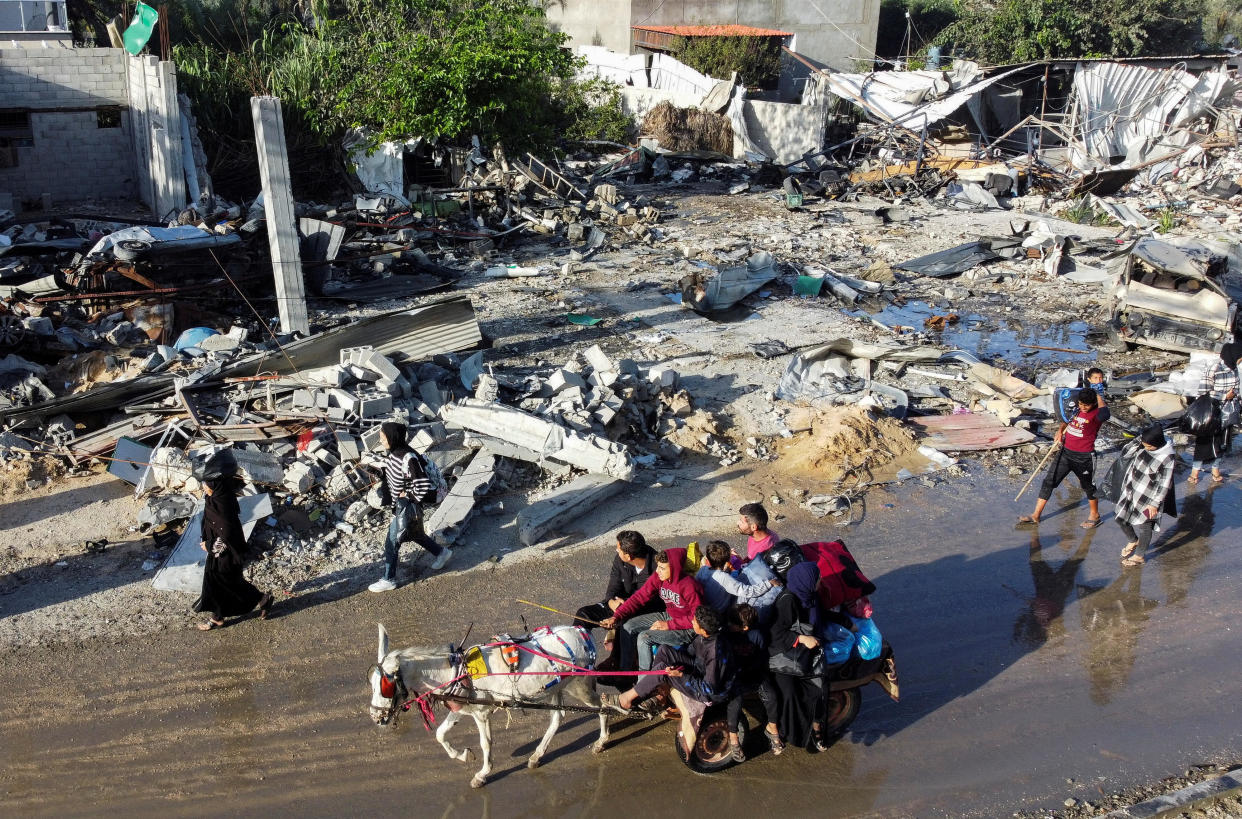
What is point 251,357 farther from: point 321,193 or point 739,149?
point 739,149

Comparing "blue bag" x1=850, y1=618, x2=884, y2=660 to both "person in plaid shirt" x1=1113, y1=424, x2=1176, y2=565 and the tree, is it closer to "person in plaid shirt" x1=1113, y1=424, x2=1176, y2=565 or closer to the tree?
"person in plaid shirt" x1=1113, y1=424, x2=1176, y2=565

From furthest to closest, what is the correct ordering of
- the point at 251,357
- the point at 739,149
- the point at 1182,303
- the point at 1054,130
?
the point at 739,149
the point at 1054,130
the point at 1182,303
the point at 251,357

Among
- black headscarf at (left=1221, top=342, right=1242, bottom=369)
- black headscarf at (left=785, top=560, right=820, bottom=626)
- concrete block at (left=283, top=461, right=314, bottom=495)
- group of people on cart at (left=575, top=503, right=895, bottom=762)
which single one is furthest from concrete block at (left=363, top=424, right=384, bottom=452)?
black headscarf at (left=1221, top=342, right=1242, bottom=369)

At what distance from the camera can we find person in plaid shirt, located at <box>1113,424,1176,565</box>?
24.3 feet

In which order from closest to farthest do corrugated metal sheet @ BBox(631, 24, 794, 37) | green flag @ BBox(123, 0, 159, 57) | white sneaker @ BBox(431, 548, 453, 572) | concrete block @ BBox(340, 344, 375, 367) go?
white sneaker @ BBox(431, 548, 453, 572) → concrete block @ BBox(340, 344, 375, 367) → green flag @ BBox(123, 0, 159, 57) → corrugated metal sheet @ BBox(631, 24, 794, 37)

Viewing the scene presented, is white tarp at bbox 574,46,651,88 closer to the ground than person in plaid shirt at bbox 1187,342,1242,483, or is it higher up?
higher up

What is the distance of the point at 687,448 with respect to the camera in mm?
9422

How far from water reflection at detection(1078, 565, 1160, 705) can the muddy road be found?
0.6 inches

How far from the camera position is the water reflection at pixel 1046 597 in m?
6.70

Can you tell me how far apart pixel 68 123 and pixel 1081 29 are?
3174 cm

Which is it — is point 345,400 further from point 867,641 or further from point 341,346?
point 867,641

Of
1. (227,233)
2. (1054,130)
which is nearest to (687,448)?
(227,233)

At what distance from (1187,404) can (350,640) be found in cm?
939

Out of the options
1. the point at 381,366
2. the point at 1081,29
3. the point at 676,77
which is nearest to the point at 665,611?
the point at 381,366
